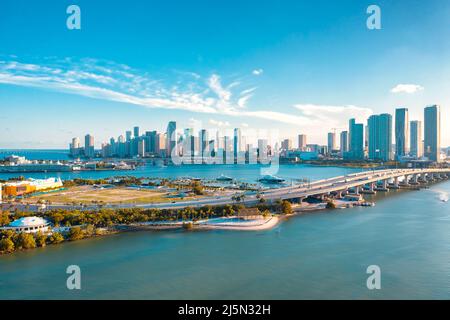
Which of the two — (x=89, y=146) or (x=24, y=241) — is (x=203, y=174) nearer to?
(x=24, y=241)

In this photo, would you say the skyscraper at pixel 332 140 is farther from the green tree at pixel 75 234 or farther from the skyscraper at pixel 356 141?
the green tree at pixel 75 234

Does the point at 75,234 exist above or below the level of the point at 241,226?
above

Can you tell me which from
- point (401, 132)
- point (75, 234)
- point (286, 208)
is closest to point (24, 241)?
point (75, 234)

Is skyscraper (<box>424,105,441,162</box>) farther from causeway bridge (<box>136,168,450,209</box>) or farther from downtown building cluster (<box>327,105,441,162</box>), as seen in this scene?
causeway bridge (<box>136,168,450,209</box>)

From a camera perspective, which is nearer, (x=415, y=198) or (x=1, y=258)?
(x=1, y=258)
